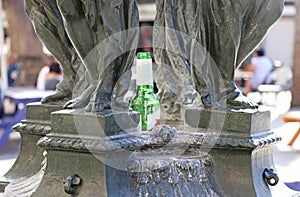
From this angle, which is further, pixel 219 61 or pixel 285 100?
pixel 285 100

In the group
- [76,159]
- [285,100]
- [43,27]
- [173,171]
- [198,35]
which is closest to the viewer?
[76,159]

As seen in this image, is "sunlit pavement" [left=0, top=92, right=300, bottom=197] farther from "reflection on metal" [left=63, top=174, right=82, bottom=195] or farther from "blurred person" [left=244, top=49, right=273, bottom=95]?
"reflection on metal" [left=63, top=174, right=82, bottom=195]

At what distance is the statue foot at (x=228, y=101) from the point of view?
2.55 m

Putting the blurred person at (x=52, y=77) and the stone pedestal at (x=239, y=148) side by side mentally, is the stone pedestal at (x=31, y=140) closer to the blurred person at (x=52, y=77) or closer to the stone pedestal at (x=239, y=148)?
the stone pedestal at (x=239, y=148)

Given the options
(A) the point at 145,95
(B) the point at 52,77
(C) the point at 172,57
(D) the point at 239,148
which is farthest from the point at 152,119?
(B) the point at 52,77

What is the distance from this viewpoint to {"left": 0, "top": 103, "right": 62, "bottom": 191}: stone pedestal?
2939mm

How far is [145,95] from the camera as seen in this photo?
2826 mm

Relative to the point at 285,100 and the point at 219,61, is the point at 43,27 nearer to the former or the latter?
the point at 219,61

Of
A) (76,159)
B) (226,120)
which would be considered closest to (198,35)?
(226,120)

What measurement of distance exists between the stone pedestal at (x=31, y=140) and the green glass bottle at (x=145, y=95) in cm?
41

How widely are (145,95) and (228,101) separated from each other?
451 mm

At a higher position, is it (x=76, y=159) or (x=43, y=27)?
(x=43, y=27)

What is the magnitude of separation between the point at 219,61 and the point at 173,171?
0.55 m

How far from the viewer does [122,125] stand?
7.67ft
